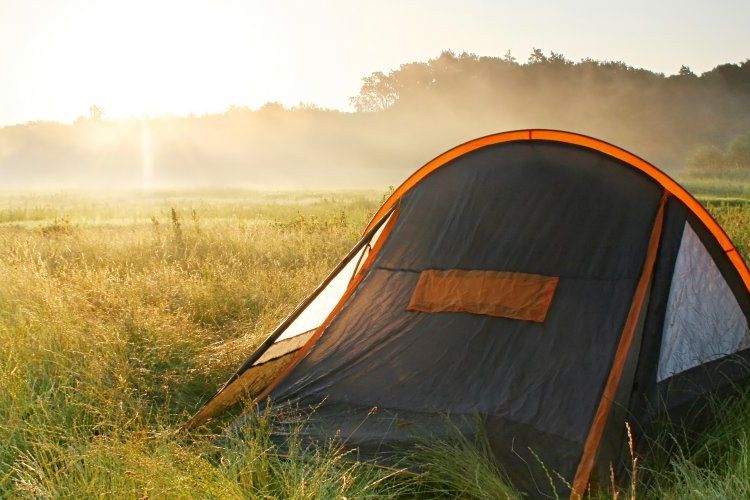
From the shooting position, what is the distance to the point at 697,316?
372 centimetres

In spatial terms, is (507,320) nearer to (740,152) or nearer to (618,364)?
(618,364)

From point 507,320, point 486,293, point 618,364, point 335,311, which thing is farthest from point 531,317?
point 335,311

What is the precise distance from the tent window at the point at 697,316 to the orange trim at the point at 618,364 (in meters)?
0.14

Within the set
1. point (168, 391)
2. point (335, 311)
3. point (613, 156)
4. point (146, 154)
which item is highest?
point (146, 154)

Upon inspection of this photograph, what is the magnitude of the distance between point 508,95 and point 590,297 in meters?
49.3

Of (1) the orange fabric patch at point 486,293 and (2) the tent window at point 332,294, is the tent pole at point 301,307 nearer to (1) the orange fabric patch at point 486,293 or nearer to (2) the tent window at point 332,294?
(2) the tent window at point 332,294

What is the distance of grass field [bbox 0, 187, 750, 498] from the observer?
116 inches

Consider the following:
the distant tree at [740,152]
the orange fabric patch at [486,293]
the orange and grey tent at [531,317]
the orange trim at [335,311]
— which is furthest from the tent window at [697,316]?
the distant tree at [740,152]

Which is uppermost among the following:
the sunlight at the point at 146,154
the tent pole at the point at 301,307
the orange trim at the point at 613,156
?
the sunlight at the point at 146,154

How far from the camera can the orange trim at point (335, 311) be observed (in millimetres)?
4359

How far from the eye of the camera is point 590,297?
3627 mm

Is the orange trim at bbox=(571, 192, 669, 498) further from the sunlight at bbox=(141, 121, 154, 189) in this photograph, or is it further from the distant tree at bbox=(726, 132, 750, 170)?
the sunlight at bbox=(141, 121, 154, 189)

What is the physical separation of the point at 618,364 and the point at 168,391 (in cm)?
287

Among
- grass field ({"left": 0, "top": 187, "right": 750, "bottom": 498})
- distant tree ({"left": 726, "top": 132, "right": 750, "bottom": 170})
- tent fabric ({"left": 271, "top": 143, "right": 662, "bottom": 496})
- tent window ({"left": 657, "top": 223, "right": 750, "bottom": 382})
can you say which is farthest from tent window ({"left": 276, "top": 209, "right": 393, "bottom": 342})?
distant tree ({"left": 726, "top": 132, "right": 750, "bottom": 170})
